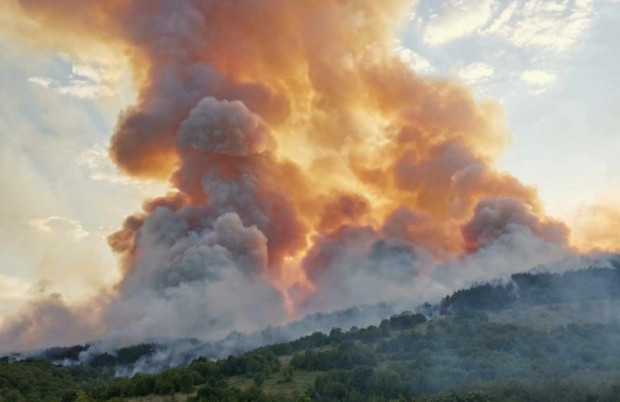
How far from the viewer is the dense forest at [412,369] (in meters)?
58.2

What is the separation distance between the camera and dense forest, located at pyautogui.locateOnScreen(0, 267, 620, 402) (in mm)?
58150

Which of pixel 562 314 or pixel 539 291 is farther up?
pixel 539 291

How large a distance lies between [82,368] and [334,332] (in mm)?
67590

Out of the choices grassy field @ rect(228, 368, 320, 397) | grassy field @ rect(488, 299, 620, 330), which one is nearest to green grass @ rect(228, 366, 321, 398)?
grassy field @ rect(228, 368, 320, 397)

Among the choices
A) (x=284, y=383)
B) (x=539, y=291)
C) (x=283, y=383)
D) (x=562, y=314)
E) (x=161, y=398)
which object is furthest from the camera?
(x=539, y=291)

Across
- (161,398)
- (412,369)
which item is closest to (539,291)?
(412,369)

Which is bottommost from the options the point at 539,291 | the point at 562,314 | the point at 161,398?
the point at 161,398

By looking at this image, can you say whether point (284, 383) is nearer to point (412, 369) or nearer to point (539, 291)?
point (412, 369)

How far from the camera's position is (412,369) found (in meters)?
72.8

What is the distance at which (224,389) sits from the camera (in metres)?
65.3

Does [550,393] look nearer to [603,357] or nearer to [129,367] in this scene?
[603,357]

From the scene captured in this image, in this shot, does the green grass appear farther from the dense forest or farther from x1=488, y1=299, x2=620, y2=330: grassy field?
x1=488, y1=299, x2=620, y2=330: grassy field

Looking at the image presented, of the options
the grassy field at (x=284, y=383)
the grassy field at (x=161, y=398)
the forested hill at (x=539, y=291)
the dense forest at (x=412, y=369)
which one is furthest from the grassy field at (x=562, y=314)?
the grassy field at (x=161, y=398)

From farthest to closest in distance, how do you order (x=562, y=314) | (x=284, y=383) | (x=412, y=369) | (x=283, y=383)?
(x=562, y=314), (x=283, y=383), (x=284, y=383), (x=412, y=369)
